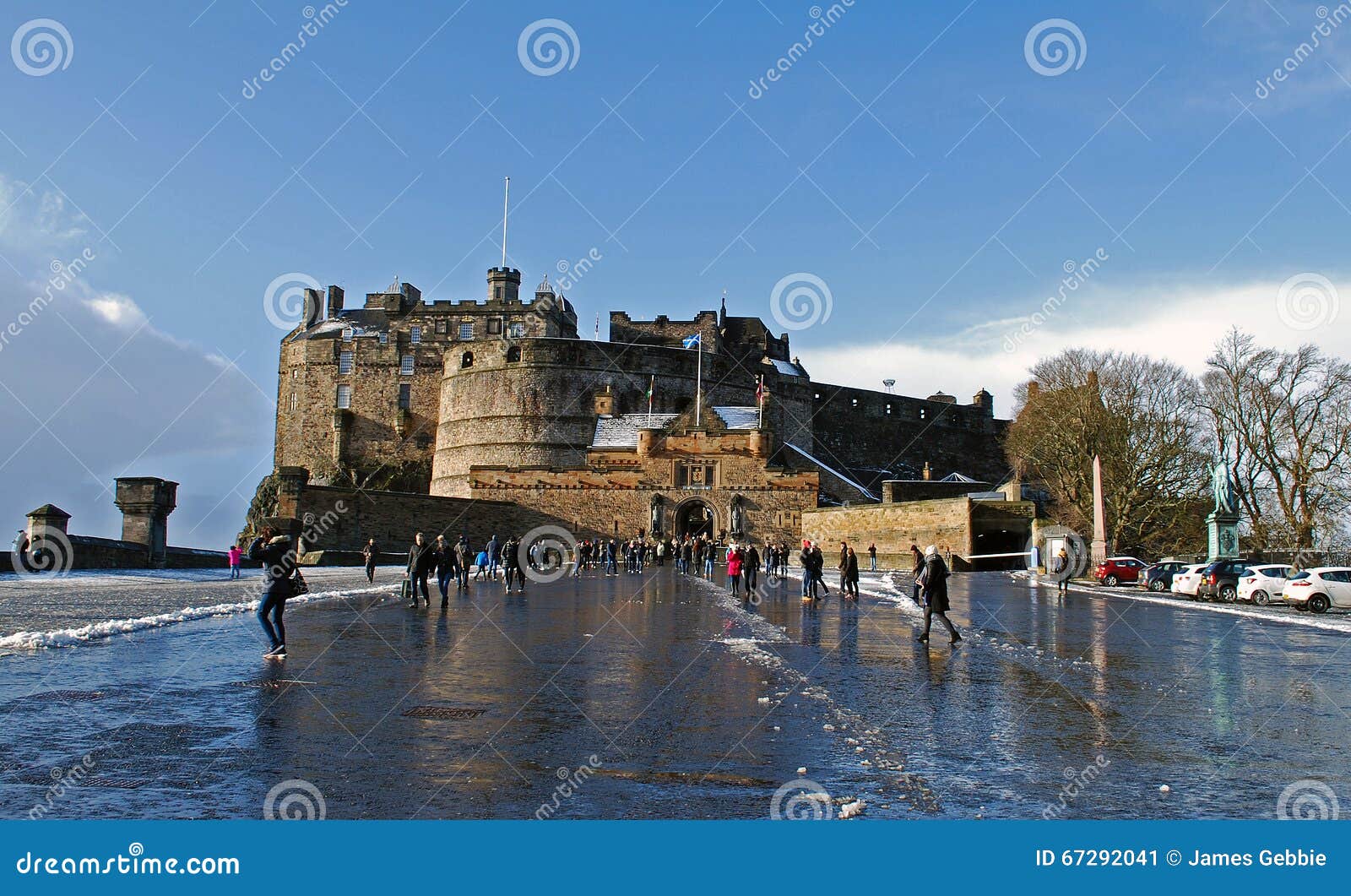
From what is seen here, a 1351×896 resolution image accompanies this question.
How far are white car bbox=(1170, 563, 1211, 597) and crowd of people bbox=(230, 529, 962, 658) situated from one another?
5891 millimetres

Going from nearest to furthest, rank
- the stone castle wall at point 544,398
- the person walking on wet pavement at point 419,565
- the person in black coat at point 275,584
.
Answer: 1. the person in black coat at point 275,584
2. the person walking on wet pavement at point 419,565
3. the stone castle wall at point 544,398

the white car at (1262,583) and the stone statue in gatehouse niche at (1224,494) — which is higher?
the stone statue in gatehouse niche at (1224,494)

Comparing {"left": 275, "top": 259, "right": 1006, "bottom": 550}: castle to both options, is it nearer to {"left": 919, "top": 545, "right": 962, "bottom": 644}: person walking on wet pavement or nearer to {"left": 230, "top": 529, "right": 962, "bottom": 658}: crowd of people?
{"left": 230, "top": 529, "right": 962, "bottom": 658}: crowd of people

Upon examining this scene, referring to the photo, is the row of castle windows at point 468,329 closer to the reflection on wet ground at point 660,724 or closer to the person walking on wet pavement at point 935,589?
the reflection on wet ground at point 660,724

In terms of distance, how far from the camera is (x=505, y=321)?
2420 inches

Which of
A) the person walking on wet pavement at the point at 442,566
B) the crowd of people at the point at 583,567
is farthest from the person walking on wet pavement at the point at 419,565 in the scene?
the person walking on wet pavement at the point at 442,566

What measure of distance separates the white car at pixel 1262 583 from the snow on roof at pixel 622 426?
31.8 meters

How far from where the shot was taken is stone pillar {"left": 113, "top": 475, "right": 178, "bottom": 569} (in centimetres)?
2300

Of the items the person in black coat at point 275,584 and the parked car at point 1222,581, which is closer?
the person in black coat at point 275,584

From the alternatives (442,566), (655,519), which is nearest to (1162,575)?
(442,566)

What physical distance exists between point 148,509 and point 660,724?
21.3 meters

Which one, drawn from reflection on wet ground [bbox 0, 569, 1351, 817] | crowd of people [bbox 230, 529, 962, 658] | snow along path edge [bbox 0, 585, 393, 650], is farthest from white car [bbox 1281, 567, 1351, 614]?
snow along path edge [bbox 0, 585, 393, 650]

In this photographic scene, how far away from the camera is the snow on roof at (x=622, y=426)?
51219 millimetres

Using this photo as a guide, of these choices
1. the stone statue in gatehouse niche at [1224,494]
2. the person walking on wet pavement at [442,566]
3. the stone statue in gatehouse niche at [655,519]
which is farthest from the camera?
the stone statue in gatehouse niche at [655,519]
